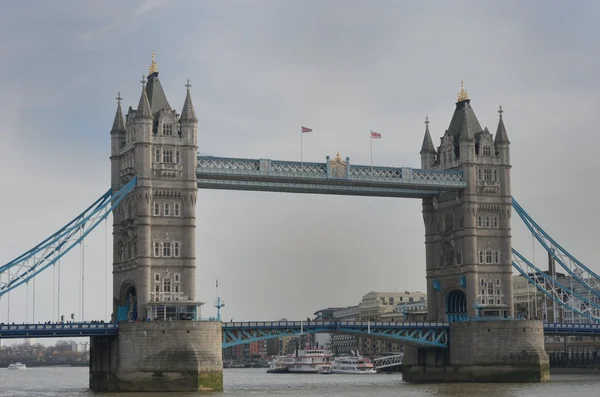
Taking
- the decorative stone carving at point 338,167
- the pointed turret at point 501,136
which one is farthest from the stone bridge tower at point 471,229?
the decorative stone carving at point 338,167

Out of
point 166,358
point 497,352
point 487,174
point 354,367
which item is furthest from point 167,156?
point 354,367

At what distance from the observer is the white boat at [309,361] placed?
190625 mm

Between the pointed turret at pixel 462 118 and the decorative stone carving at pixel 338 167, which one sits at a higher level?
the pointed turret at pixel 462 118

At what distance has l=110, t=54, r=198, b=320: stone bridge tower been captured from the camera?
349 ft

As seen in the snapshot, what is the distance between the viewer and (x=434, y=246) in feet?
419

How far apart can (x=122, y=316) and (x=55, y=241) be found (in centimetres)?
1059

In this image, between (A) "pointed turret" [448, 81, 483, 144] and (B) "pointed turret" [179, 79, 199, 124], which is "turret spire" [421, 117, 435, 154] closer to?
(A) "pointed turret" [448, 81, 483, 144]

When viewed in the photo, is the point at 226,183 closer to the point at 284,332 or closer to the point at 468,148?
the point at 284,332

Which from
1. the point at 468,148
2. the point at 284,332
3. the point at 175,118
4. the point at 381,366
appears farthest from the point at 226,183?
the point at 381,366

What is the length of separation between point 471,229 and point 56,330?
4472cm

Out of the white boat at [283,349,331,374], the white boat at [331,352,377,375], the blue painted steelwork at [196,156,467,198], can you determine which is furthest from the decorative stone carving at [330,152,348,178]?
the white boat at [283,349,331,374]

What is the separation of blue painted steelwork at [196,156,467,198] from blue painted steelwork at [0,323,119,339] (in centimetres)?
1704

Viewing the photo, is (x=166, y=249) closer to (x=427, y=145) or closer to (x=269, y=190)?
(x=269, y=190)

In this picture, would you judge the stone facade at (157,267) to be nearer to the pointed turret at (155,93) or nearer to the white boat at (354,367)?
the pointed turret at (155,93)
